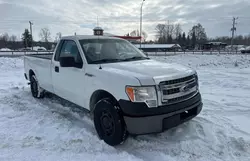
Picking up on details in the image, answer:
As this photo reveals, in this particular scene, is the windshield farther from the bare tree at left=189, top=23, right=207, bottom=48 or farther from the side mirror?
the bare tree at left=189, top=23, right=207, bottom=48

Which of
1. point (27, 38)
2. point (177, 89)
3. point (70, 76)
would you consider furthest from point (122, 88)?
point (27, 38)

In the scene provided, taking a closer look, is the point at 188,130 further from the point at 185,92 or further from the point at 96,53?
the point at 96,53

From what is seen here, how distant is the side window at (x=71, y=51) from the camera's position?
4025 mm

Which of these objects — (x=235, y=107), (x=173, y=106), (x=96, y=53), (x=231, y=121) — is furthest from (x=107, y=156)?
(x=235, y=107)

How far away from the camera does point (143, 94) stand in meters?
3.04

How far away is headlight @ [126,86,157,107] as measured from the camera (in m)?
3.03

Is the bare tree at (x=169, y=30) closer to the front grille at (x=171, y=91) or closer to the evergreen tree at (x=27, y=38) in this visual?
the evergreen tree at (x=27, y=38)

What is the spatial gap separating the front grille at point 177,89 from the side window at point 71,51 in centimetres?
172

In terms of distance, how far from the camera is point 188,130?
3.93m

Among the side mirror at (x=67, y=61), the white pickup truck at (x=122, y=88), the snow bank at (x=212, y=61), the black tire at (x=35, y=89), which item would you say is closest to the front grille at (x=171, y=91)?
the white pickup truck at (x=122, y=88)

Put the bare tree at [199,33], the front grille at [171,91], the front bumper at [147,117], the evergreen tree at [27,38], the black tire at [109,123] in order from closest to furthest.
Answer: the front bumper at [147,117] < the front grille at [171,91] < the black tire at [109,123] < the evergreen tree at [27,38] < the bare tree at [199,33]

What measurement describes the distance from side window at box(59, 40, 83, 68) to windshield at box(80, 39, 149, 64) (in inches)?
6.8

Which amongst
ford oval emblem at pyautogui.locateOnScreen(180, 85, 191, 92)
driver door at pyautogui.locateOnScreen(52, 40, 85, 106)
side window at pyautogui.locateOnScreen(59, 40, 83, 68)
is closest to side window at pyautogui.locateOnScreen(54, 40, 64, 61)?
driver door at pyautogui.locateOnScreen(52, 40, 85, 106)

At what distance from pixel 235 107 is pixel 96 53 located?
12.4ft
